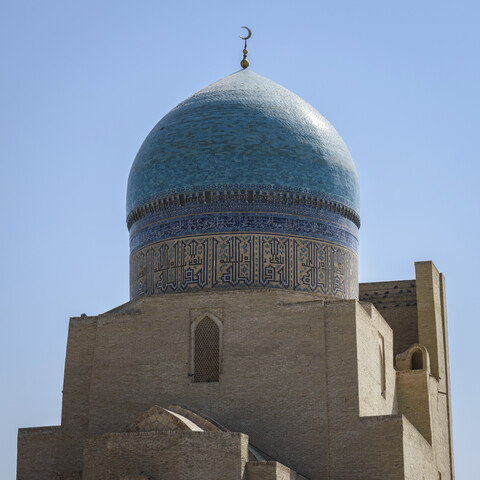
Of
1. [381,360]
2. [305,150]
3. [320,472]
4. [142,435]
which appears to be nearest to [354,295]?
[381,360]

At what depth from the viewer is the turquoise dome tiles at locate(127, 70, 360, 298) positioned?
42.9 ft

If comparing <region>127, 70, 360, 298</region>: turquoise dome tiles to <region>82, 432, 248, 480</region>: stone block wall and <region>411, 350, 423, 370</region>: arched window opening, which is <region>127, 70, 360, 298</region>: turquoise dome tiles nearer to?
<region>411, 350, 423, 370</region>: arched window opening

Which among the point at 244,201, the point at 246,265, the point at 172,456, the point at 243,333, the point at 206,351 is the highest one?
the point at 244,201

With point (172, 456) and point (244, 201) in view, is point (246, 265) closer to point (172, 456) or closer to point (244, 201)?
point (244, 201)

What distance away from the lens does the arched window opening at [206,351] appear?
495 inches

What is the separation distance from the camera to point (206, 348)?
12656mm

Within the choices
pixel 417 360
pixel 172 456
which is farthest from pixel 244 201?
pixel 172 456

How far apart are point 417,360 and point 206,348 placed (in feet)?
10.8

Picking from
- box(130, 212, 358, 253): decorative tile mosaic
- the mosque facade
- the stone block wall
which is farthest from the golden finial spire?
the stone block wall

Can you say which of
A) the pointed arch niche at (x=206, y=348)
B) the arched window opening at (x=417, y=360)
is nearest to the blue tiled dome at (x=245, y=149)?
the pointed arch niche at (x=206, y=348)

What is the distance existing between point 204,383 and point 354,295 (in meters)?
2.40

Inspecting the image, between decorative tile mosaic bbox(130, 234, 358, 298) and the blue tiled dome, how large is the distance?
654 millimetres

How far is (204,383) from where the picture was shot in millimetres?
12500

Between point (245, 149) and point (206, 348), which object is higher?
point (245, 149)
